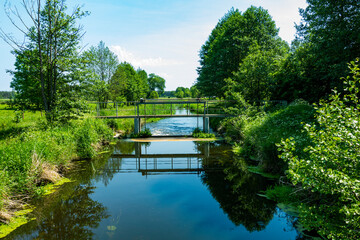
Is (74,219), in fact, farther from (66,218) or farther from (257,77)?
(257,77)

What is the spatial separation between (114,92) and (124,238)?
1268 inches

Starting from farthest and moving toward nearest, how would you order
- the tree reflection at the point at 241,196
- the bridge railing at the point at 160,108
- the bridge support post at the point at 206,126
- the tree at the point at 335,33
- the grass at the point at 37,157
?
1. the bridge support post at the point at 206,126
2. the bridge railing at the point at 160,108
3. the tree at the point at 335,33
4. the grass at the point at 37,157
5. the tree reflection at the point at 241,196

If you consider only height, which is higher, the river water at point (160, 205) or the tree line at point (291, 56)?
the tree line at point (291, 56)

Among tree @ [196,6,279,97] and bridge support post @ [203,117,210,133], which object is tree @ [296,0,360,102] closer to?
bridge support post @ [203,117,210,133]

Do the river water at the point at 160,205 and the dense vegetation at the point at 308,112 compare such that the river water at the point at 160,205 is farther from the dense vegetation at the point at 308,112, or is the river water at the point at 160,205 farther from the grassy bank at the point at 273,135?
the dense vegetation at the point at 308,112

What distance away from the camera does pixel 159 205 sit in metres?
7.21

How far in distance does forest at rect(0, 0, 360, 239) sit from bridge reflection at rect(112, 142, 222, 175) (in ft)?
6.23

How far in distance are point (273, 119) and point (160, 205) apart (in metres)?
8.06

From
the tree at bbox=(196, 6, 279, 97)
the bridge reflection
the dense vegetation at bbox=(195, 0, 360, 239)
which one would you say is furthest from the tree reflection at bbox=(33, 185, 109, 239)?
the tree at bbox=(196, 6, 279, 97)

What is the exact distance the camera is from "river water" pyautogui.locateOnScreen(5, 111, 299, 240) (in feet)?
18.6

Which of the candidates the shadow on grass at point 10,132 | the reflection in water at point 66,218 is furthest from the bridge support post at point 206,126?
the reflection in water at point 66,218

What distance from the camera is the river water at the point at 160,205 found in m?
5.68

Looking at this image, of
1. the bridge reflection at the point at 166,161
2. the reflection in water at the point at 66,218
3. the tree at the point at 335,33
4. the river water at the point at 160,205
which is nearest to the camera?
the reflection in water at the point at 66,218

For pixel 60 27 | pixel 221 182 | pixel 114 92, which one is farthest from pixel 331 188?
pixel 114 92
